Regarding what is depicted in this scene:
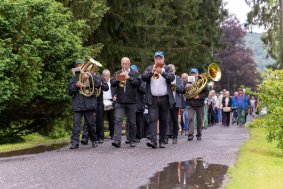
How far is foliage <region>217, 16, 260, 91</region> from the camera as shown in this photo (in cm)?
8088

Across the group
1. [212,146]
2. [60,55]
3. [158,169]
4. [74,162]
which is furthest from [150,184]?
[60,55]

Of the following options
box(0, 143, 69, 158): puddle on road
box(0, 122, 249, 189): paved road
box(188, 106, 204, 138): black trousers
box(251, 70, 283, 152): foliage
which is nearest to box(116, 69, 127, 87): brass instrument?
box(0, 122, 249, 189): paved road

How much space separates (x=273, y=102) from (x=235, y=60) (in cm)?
6892

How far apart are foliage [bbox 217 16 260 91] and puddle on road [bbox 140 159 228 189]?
228 ft

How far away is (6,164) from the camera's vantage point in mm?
10930

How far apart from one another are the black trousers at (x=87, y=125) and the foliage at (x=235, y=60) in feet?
217

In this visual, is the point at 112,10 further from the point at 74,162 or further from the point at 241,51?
the point at 241,51

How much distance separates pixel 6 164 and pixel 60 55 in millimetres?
6821

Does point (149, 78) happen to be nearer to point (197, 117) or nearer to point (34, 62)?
point (34, 62)

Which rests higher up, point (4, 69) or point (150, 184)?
point (4, 69)

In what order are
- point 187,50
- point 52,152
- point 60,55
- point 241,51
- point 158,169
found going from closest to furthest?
point 158,169 → point 52,152 → point 60,55 → point 187,50 → point 241,51

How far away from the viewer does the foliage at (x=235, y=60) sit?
80.9 m

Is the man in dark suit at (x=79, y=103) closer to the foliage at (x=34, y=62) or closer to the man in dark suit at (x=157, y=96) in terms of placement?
the man in dark suit at (x=157, y=96)

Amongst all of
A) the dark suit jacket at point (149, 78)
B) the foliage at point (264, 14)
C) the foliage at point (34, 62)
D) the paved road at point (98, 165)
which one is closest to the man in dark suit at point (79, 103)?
the paved road at point (98, 165)
